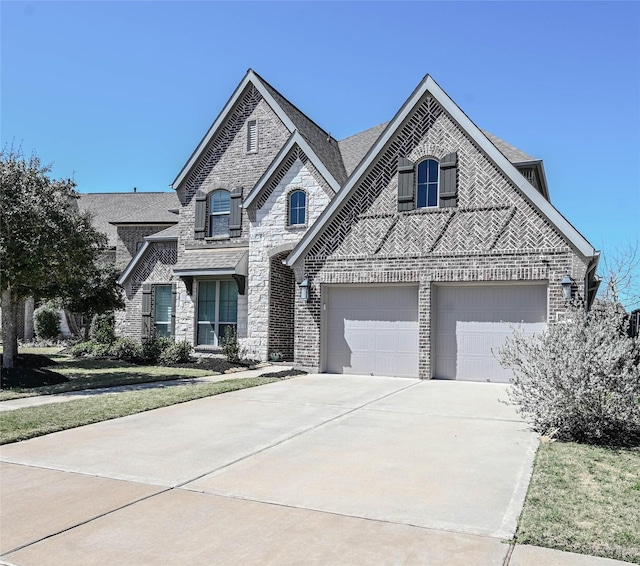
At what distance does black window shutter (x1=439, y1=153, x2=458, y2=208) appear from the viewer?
47.8ft

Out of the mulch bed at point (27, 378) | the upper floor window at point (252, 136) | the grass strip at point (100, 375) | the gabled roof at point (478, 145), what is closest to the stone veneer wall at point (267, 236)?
the upper floor window at point (252, 136)

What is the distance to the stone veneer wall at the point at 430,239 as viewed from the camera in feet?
44.5

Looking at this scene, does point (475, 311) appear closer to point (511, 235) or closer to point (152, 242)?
point (511, 235)

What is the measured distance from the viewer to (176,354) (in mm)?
18891

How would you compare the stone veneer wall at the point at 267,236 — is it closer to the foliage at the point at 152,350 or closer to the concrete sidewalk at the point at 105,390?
the concrete sidewalk at the point at 105,390

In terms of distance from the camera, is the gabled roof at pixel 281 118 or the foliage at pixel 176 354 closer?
the foliage at pixel 176 354

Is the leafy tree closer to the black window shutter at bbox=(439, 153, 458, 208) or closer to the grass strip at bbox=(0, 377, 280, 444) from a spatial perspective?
the grass strip at bbox=(0, 377, 280, 444)

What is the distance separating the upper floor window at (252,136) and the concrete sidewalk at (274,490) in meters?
12.6

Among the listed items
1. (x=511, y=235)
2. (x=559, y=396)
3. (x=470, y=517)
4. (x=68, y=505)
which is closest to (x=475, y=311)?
(x=511, y=235)

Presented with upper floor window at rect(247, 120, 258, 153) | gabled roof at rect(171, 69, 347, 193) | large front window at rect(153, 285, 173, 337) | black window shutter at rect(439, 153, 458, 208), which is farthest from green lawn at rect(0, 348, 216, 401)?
upper floor window at rect(247, 120, 258, 153)

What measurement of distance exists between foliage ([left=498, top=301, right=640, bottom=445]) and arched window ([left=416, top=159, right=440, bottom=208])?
7099 mm

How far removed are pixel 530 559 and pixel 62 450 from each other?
5645 millimetres

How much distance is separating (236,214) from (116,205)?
19586 mm

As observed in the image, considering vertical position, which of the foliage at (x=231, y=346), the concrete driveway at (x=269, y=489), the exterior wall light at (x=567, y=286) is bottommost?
the concrete driveway at (x=269, y=489)
